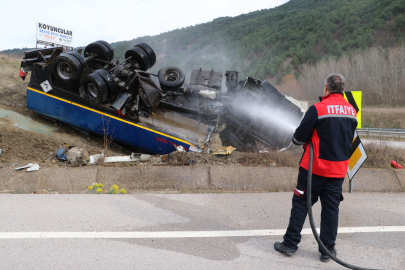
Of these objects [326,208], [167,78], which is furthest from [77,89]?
[326,208]

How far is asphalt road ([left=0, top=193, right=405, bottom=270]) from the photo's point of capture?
2.58 meters

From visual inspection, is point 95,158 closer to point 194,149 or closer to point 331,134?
point 194,149

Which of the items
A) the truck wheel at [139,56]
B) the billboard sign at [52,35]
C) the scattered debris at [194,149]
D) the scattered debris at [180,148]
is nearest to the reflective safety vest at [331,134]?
the scattered debris at [194,149]

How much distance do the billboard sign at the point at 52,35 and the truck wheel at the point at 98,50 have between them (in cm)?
878

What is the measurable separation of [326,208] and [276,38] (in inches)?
2804

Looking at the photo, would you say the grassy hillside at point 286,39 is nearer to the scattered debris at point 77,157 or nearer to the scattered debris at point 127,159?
the scattered debris at point 127,159

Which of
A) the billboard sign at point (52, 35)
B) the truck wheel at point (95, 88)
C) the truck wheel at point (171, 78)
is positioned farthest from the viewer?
the billboard sign at point (52, 35)

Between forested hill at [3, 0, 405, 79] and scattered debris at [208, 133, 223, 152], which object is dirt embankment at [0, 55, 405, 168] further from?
forested hill at [3, 0, 405, 79]

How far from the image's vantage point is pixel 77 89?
7586mm

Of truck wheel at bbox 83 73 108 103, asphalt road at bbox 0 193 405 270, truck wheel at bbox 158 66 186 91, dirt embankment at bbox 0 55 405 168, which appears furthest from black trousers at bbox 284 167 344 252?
truck wheel at bbox 158 66 186 91

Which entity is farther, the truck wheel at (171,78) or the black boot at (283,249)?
the truck wheel at (171,78)

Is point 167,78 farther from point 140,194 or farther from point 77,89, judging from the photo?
point 140,194

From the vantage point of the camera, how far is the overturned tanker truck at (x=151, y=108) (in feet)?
23.5

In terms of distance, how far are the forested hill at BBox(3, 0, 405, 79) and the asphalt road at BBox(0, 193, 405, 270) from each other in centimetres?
4133
